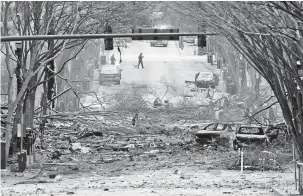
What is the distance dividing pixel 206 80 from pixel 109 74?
8372mm

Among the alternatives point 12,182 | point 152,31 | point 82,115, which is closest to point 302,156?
point 152,31

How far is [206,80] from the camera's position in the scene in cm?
7494

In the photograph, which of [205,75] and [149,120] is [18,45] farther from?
[205,75]

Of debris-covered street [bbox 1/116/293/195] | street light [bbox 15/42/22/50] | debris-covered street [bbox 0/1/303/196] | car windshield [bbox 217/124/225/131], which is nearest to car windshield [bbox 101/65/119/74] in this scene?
debris-covered street [bbox 0/1/303/196]

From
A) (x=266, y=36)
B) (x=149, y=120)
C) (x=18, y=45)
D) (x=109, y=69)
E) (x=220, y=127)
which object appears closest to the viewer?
(x=266, y=36)

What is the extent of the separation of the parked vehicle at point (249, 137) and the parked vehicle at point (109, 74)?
31.1 metres

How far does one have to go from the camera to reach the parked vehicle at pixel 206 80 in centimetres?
7388

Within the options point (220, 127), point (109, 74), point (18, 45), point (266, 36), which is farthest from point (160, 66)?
point (266, 36)

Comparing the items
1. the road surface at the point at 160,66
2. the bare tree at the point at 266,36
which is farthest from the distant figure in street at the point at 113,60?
the bare tree at the point at 266,36

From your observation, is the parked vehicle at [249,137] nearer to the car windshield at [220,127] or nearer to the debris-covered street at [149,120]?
the debris-covered street at [149,120]

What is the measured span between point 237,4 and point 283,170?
10.1m

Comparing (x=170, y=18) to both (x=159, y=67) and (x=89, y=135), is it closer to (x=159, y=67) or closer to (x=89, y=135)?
(x=89, y=135)

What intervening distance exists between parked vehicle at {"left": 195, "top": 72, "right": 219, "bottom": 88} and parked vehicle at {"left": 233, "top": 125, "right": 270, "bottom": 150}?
3035 cm

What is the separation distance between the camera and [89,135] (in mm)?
50000
